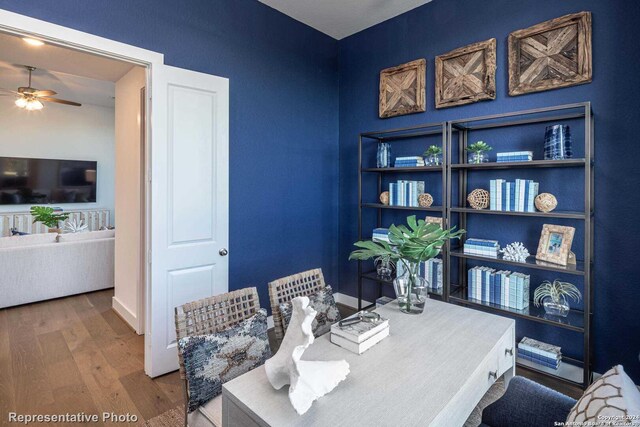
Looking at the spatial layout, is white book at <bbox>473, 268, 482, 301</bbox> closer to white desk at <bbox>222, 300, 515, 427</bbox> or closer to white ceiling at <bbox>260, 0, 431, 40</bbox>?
white desk at <bbox>222, 300, 515, 427</bbox>

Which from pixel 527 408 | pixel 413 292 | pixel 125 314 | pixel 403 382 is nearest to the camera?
pixel 403 382

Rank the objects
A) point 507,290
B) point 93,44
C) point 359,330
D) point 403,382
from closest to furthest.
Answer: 1. point 403,382
2. point 359,330
3. point 93,44
4. point 507,290

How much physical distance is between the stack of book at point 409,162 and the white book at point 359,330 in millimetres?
1905

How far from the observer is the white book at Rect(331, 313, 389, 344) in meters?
1.39

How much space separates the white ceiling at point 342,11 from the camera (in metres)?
3.15

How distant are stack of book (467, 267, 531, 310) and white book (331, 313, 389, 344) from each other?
1.46 metres

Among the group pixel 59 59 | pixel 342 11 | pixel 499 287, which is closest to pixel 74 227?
pixel 59 59

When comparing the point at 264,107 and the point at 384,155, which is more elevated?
the point at 264,107

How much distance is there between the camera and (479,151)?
2674 mm

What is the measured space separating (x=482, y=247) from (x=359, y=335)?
1701 millimetres

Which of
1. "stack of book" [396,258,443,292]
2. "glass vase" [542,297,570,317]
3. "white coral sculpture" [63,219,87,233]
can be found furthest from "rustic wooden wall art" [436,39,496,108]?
"white coral sculpture" [63,219,87,233]

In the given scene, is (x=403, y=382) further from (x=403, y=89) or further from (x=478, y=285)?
(x=403, y=89)

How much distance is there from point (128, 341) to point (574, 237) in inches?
148

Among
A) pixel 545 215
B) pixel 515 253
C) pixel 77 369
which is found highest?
pixel 545 215
